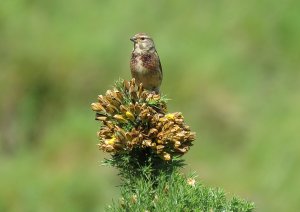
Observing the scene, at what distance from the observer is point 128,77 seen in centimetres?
719

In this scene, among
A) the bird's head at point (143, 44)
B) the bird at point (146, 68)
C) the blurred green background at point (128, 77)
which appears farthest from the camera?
the blurred green background at point (128, 77)

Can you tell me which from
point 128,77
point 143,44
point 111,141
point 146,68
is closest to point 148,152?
point 111,141

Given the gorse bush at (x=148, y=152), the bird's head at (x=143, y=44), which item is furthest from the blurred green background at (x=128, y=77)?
the gorse bush at (x=148, y=152)

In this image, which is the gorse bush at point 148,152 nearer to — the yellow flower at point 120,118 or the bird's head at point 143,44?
the yellow flower at point 120,118

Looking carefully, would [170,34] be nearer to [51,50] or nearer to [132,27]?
[132,27]

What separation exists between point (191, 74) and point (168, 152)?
544cm

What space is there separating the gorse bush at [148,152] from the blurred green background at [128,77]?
453cm

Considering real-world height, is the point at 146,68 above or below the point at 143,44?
below

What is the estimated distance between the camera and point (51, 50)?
8133 millimetres

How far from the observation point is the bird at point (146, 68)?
13.3ft

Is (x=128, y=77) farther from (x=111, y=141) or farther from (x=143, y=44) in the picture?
(x=111, y=141)

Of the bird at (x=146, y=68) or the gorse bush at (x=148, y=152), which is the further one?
the bird at (x=146, y=68)

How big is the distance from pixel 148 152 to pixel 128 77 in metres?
4.79

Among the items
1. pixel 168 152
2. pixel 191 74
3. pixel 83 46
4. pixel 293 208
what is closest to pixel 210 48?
pixel 191 74
